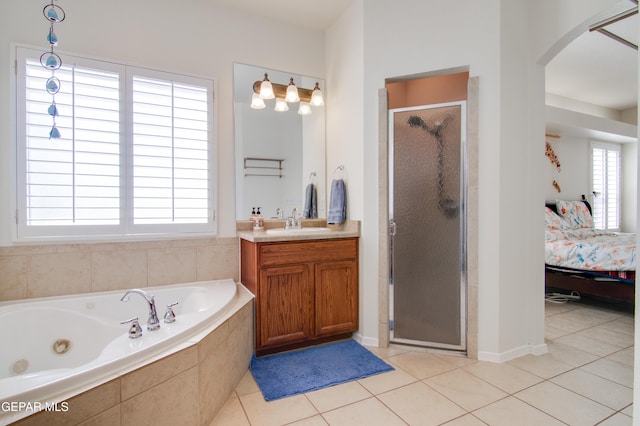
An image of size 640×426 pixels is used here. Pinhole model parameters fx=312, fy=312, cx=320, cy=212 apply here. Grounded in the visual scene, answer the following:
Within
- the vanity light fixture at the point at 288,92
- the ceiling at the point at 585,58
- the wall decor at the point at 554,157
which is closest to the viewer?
the ceiling at the point at 585,58

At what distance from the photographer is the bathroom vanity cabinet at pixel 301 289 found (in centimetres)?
243

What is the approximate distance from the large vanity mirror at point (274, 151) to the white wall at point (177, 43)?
0.08 metres

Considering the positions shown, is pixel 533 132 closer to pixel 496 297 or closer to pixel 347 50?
pixel 496 297

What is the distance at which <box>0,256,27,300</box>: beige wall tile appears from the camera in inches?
85.9

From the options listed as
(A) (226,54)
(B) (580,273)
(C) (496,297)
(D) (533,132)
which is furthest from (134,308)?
(B) (580,273)

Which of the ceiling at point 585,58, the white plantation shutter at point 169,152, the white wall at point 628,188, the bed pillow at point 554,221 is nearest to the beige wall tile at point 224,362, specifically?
the white plantation shutter at point 169,152

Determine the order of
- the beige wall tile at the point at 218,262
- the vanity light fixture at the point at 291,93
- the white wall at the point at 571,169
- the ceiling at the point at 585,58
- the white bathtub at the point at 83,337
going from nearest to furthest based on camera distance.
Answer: the white bathtub at the point at 83,337 < the beige wall tile at the point at 218,262 < the ceiling at the point at 585,58 < the vanity light fixture at the point at 291,93 < the white wall at the point at 571,169

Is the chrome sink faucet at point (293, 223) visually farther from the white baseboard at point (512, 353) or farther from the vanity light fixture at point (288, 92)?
the white baseboard at point (512, 353)

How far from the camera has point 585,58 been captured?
4148 mm

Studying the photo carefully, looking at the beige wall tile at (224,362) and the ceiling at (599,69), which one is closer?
the beige wall tile at (224,362)

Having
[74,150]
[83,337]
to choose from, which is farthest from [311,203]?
[83,337]

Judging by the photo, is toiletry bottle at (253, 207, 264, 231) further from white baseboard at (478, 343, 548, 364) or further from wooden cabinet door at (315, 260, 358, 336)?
white baseboard at (478, 343, 548, 364)

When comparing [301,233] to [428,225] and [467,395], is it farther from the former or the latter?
[467,395]

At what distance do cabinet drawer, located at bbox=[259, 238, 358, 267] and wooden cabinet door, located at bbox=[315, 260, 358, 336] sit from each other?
7 centimetres
